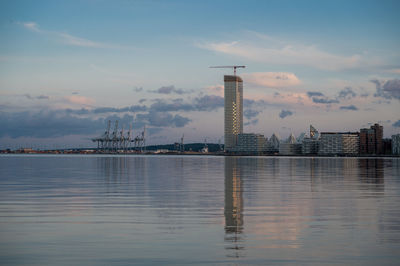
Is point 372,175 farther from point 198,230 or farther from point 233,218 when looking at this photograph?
point 198,230

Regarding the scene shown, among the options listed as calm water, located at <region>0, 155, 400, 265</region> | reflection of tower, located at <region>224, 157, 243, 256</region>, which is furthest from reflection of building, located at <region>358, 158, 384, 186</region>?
calm water, located at <region>0, 155, 400, 265</region>

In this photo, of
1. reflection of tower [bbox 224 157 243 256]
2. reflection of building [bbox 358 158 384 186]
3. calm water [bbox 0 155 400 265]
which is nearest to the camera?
calm water [bbox 0 155 400 265]

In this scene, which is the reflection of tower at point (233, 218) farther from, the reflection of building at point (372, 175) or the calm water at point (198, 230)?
the reflection of building at point (372, 175)

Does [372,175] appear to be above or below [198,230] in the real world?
below

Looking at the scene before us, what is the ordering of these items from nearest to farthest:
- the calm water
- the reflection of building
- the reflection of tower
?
the calm water → the reflection of tower → the reflection of building

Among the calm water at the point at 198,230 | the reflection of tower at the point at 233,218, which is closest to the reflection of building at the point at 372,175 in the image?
the reflection of tower at the point at 233,218

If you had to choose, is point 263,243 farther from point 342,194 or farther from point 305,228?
point 342,194

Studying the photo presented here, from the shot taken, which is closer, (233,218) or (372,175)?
(233,218)

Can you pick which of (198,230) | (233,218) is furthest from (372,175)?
(198,230)

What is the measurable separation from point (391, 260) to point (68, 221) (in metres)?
10.7

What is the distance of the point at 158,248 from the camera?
12445 mm

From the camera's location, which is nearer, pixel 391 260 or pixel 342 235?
pixel 391 260

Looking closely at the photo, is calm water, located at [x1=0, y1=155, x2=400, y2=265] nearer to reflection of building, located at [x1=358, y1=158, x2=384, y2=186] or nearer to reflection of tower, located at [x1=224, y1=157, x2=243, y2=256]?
reflection of tower, located at [x1=224, y1=157, x2=243, y2=256]

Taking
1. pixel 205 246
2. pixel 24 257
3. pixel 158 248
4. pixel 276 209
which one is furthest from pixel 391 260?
pixel 276 209
